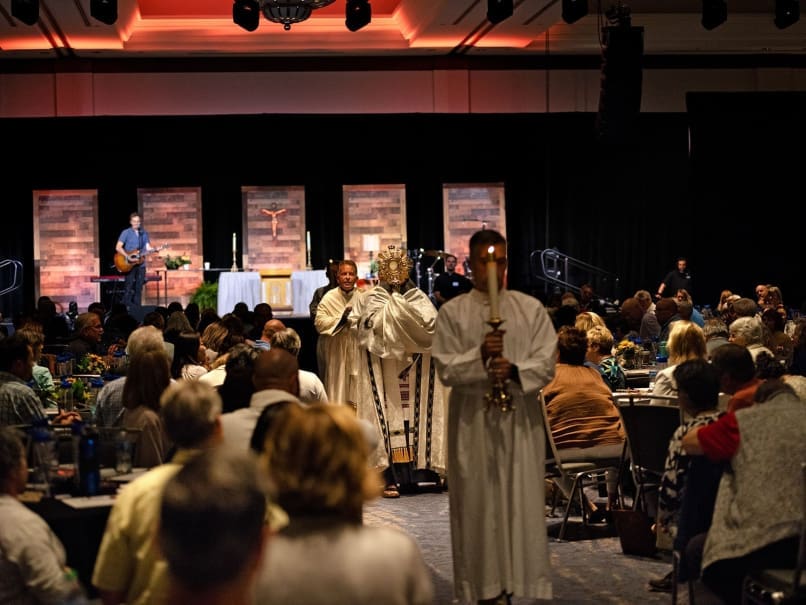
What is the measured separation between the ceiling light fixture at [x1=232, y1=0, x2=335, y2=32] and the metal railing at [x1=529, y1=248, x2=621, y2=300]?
7.61 m

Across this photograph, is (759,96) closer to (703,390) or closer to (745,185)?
(745,185)

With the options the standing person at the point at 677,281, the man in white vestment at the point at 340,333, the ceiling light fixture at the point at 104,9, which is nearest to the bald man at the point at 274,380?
the man in white vestment at the point at 340,333

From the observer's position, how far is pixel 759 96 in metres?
21.0

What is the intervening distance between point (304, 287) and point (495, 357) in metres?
13.7

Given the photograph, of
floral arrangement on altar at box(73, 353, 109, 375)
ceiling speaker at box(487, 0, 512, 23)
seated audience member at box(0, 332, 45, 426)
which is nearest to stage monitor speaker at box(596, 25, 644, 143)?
ceiling speaker at box(487, 0, 512, 23)

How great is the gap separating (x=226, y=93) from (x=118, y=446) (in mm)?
17296

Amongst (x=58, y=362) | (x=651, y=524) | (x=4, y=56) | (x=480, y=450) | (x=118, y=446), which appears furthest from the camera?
(x=4, y=56)

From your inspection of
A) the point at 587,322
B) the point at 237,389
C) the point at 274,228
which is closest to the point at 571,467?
the point at 587,322

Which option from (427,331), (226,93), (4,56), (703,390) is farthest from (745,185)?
(703,390)

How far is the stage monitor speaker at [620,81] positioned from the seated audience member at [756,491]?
1180 centimetres

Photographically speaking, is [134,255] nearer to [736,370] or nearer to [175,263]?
[175,263]

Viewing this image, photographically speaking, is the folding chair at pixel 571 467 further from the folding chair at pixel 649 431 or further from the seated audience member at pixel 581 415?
the folding chair at pixel 649 431

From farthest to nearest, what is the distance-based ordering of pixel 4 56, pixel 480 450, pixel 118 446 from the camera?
pixel 4 56 < pixel 480 450 < pixel 118 446

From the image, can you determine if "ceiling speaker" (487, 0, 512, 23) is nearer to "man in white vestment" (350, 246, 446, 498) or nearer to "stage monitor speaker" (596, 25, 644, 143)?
"stage monitor speaker" (596, 25, 644, 143)
